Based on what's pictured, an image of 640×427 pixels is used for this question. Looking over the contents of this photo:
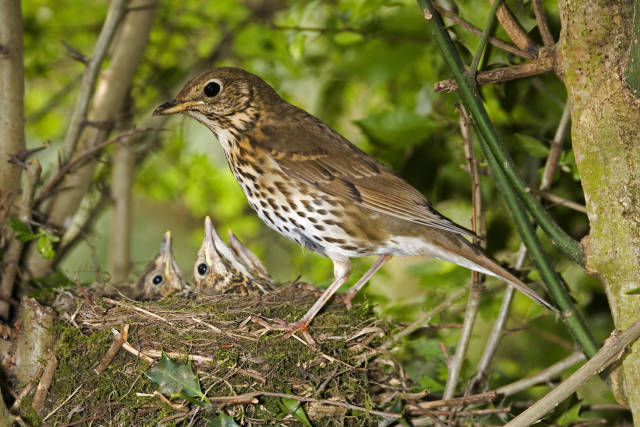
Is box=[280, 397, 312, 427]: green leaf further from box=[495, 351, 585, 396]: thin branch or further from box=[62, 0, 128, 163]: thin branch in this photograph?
box=[62, 0, 128, 163]: thin branch

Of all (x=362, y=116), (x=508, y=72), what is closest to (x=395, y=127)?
(x=508, y=72)

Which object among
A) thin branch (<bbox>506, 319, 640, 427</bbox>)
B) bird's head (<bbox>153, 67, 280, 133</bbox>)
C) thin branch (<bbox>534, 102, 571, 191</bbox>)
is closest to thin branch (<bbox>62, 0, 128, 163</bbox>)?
bird's head (<bbox>153, 67, 280, 133</bbox>)

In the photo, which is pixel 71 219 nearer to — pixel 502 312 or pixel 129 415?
pixel 129 415

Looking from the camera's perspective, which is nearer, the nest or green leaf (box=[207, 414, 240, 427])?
green leaf (box=[207, 414, 240, 427])

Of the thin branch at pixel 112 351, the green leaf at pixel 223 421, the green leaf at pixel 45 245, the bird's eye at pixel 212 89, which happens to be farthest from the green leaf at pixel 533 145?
the green leaf at pixel 45 245

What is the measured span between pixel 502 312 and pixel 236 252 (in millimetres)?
1465

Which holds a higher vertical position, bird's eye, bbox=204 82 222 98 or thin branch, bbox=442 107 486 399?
bird's eye, bbox=204 82 222 98

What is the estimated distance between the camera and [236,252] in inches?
143

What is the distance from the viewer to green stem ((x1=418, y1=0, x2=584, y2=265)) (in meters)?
2.04

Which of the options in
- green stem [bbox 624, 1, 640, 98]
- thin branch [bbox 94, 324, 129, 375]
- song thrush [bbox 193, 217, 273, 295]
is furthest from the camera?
song thrush [bbox 193, 217, 273, 295]

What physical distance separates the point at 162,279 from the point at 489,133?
2.06 m

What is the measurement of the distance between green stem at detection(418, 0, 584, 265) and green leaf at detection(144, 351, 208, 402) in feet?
3.75

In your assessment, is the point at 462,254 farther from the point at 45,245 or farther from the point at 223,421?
the point at 45,245

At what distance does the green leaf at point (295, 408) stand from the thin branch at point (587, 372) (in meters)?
0.69
